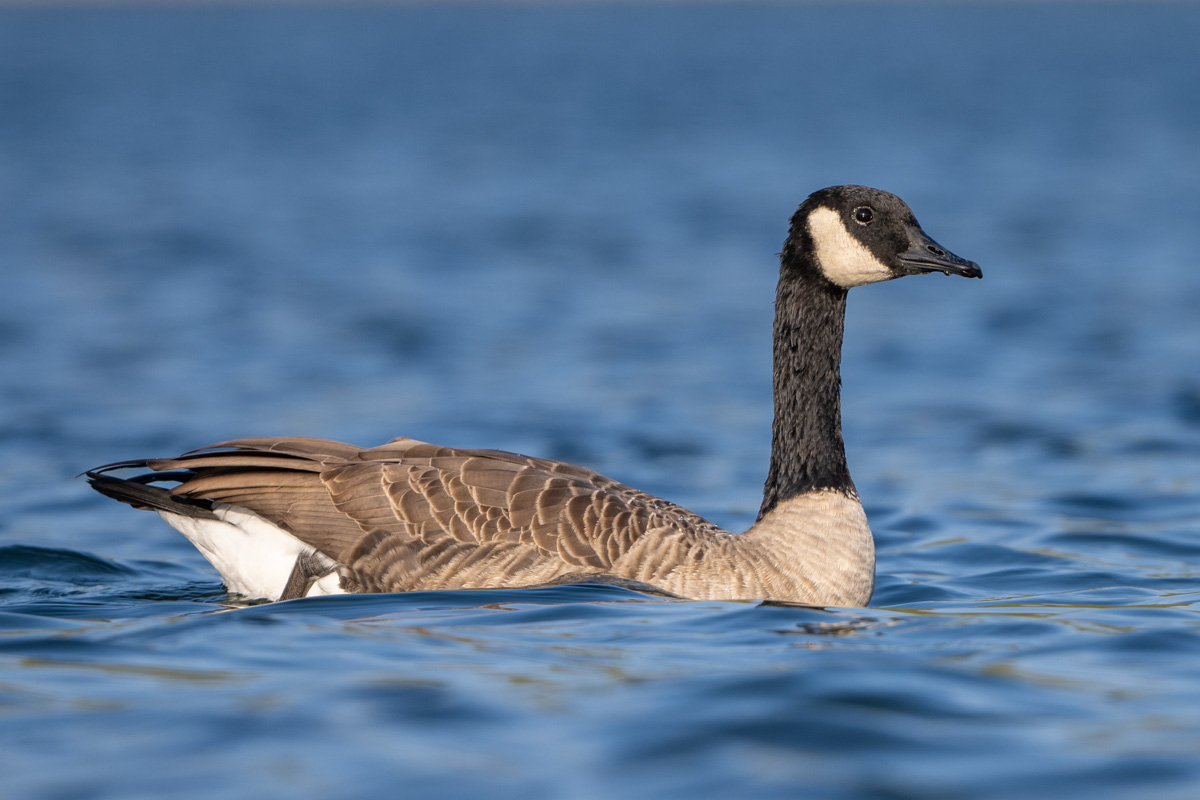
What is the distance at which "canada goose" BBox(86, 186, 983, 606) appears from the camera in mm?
7297

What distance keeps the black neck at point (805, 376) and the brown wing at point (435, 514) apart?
635 millimetres

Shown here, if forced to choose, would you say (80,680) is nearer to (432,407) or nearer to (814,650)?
(814,650)

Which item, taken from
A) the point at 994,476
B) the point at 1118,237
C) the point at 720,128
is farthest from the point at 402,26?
the point at 994,476

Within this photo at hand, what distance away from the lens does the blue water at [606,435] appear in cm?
495

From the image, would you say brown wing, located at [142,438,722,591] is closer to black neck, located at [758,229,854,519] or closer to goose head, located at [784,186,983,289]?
black neck, located at [758,229,854,519]

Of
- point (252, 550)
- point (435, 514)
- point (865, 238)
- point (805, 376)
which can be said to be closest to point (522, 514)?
point (435, 514)

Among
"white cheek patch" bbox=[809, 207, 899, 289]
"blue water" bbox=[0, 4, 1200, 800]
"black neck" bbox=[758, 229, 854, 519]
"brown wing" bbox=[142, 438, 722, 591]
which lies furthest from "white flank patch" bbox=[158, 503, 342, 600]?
"white cheek patch" bbox=[809, 207, 899, 289]

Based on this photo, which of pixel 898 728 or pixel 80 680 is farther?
pixel 80 680

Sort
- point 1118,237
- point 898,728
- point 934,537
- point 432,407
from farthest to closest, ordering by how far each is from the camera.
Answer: point 1118,237 < point 432,407 < point 934,537 < point 898,728

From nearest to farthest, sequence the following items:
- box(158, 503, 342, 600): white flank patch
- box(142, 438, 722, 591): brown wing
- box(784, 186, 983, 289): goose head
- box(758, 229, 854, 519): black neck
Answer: box(142, 438, 722, 591): brown wing → box(158, 503, 342, 600): white flank patch → box(784, 186, 983, 289): goose head → box(758, 229, 854, 519): black neck

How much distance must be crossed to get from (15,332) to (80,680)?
1216cm

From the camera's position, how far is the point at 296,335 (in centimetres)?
1712

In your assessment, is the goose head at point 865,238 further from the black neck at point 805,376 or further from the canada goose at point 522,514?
the black neck at point 805,376

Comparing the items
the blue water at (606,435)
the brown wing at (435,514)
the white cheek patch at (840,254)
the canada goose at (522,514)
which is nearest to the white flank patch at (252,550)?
the canada goose at (522,514)
